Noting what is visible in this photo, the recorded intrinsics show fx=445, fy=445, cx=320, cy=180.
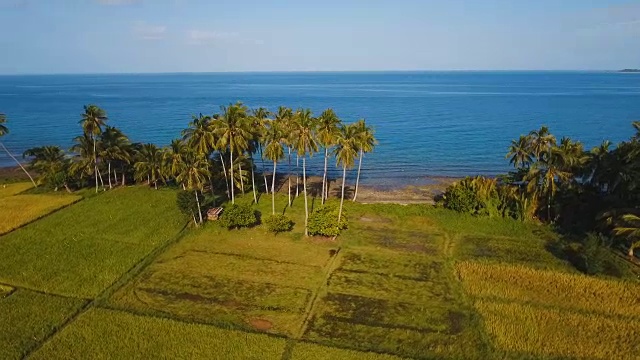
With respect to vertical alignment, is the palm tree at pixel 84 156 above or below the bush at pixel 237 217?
above

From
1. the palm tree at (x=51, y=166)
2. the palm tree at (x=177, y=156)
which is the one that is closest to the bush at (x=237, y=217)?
the palm tree at (x=177, y=156)

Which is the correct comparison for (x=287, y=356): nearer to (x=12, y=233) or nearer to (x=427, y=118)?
(x=12, y=233)

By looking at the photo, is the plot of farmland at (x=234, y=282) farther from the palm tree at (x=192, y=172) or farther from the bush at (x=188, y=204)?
the palm tree at (x=192, y=172)

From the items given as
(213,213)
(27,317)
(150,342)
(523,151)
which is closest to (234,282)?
(150,342)

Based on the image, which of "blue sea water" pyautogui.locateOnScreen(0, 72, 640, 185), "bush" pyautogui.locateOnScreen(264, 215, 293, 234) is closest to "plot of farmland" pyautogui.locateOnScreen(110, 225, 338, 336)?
"bush" pyautogui.locateOnScreen(264, 215, 293, 234)

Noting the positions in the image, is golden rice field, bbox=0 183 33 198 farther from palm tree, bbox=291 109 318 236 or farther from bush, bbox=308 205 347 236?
bush, bbox=308 205 347 236
